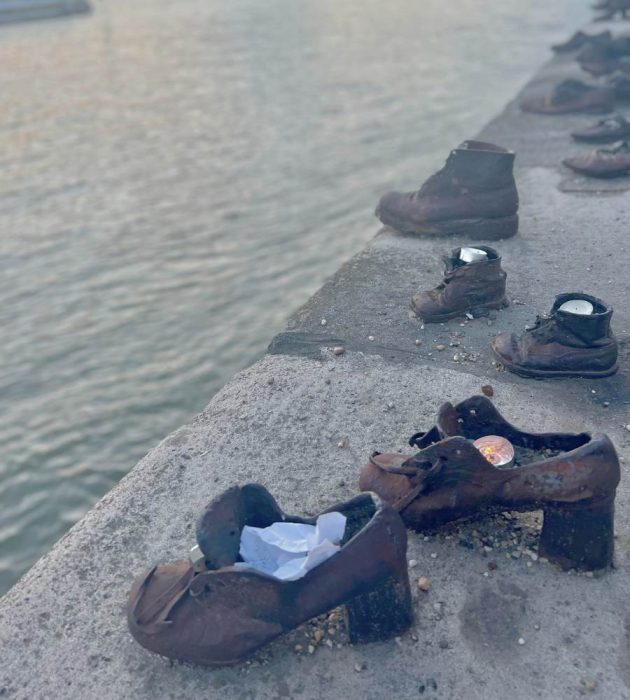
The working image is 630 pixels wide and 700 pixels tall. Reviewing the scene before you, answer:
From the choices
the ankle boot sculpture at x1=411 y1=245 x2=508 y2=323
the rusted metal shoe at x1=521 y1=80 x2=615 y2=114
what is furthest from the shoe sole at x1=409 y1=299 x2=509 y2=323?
the rusted metal shoe at x1=521 y1=80 x2=615 y2=114

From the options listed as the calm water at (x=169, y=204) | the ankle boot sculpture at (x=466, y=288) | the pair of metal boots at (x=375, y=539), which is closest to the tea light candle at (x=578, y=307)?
the ankle boot sculpture at (x=466, y=288)

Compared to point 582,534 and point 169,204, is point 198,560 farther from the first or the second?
point 169,204

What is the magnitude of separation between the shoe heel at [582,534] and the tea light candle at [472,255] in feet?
5.81

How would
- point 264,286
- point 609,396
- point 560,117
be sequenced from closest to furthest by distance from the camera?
point 609,396 < point 264,286 < point 560,117

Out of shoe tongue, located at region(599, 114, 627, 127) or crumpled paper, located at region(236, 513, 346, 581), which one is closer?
crumpled paper, located at region(236, 513, 346, 581)

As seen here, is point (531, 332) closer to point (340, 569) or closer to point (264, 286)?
A: point (340, 569)

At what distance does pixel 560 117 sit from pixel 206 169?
4.19 meters

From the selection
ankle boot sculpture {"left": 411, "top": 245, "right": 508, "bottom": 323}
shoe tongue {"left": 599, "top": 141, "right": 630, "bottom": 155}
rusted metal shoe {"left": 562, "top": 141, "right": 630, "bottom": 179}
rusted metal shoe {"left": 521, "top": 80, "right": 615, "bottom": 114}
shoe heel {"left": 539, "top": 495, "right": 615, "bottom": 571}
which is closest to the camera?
shoe heel {"left": 539, "top": 495, "right": 615, "bottom": 571}

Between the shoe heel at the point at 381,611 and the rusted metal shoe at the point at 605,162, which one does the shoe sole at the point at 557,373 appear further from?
the rusted metal shoe at the point at 605,162

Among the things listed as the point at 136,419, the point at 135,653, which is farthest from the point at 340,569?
the point at 136,419

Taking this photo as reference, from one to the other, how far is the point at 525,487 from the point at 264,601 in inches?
33.7

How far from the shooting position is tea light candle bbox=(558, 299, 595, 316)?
10.9 feet

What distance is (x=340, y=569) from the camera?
2.14 m

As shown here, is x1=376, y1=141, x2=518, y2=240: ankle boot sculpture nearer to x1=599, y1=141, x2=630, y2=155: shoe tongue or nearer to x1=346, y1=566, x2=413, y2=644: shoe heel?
x1=599, y1=141, x2=630, y2=155: shoe tongue
